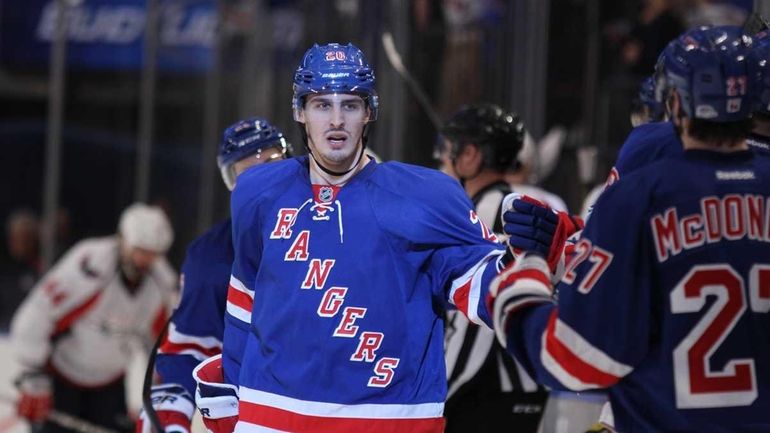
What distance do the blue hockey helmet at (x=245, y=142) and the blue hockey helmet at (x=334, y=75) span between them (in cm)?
64

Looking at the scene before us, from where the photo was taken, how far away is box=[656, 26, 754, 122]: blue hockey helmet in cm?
205

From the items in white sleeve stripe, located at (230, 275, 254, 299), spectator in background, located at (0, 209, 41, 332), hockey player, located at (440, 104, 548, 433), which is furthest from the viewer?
spectator in background, located at (0, 209, 41, 332)

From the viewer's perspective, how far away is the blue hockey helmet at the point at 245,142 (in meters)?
3.38

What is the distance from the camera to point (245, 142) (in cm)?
338

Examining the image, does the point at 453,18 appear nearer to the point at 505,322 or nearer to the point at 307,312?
the point at 307,312

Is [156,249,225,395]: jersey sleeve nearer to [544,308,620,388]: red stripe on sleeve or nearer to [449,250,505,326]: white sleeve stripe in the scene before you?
[449,250,505,326]: white sleeve stripe

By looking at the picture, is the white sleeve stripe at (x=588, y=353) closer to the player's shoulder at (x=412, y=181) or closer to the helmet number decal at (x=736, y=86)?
the helmet number decal at (x=736, y=86)

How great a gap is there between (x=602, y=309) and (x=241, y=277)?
0.96 metres

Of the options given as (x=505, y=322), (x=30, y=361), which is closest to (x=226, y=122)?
(x=30, y=361)

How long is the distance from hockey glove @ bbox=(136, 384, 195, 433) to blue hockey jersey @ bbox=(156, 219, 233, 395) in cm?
7

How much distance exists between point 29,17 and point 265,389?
6110 millimetres

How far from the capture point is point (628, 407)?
6.92 ft

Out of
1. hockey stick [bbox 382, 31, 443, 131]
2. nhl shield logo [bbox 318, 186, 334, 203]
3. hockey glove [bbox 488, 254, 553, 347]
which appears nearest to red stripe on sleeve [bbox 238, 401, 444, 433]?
nhl shield logo [bbox 318, 186, 334, 203]

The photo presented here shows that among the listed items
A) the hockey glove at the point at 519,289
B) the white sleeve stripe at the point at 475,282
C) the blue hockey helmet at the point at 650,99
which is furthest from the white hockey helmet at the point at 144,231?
the hockey glove at the point at 519,289
